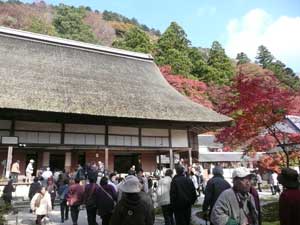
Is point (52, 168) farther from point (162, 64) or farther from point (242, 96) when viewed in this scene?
point (162, 64)

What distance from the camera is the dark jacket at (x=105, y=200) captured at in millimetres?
7157

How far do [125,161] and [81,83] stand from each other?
7640 millimetres

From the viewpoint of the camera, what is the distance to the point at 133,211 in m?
3.68

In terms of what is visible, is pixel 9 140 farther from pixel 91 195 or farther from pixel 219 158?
pixel 219 158

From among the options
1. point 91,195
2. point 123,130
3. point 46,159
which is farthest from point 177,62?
point 91,195

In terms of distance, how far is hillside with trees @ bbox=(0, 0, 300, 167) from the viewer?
12.5 meters

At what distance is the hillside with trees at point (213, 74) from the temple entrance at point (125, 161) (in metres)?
7.61

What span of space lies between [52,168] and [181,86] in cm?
2013

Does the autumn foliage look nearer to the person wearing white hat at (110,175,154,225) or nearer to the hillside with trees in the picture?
the hillside with trees

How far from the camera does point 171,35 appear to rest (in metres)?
47.5

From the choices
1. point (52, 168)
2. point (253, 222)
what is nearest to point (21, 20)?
point (52, 168)

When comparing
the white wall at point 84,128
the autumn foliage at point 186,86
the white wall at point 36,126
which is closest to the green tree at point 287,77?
the autumn foliage at point 186,86

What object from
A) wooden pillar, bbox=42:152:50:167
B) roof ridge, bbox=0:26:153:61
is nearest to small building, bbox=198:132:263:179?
roof ridge, bbox=0:26:153:61

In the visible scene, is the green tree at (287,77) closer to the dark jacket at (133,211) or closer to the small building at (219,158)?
the small building at (219,158)
